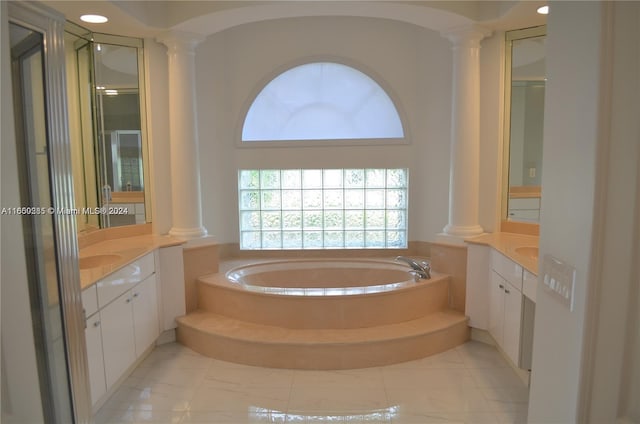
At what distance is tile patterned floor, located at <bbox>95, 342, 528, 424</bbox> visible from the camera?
2.52 m

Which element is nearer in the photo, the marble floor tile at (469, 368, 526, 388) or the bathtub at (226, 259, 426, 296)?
the marble floor tile at (469, 368, 526, 388)

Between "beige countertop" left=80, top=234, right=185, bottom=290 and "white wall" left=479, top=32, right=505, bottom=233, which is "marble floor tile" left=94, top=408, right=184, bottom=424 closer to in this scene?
"beige countertop" left=80, top=234, right=185, bottom=290

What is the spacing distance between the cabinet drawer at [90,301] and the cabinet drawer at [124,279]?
47 millimetres

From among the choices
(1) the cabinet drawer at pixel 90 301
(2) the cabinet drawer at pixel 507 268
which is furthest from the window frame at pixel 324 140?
(1) the cabinet drawer at pixel 90 301

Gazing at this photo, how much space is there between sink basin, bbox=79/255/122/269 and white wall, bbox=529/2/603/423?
8.75ft

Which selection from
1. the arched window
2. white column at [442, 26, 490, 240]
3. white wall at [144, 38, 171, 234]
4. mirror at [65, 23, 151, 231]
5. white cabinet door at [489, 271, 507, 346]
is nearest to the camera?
white cabinet door at [489, 271, 507, 346]

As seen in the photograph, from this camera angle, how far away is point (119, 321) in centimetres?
275

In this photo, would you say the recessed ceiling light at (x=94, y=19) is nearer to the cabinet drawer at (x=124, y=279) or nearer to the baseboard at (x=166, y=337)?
the cabinet drawer at (x=124, y=279)

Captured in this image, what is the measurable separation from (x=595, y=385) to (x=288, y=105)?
392 cm

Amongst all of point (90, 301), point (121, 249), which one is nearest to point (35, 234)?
point (90, 301)

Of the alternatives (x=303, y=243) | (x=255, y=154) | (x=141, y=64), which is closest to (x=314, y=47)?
(x=255, y=154)

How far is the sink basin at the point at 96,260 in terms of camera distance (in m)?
3.07

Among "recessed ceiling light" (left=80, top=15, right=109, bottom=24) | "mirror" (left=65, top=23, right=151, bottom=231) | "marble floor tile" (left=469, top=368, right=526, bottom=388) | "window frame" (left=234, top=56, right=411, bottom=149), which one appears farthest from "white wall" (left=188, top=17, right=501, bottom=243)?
"marble floor tile" (left=469, top=368, right=526, bottom=388)

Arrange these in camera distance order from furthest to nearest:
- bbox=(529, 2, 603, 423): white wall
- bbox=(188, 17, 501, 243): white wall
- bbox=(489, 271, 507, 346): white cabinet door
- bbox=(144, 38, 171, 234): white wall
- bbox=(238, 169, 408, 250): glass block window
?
bbox=(238, 169, 408, 250): glass block window
bbox=(188, 17, 501, 243): white wall
bbox=(144, 38, 171, 234): white wall
bbox=(489, 271, 507, 346): white cabinet door
bbox=(529, 2, 603, 423): white wall
